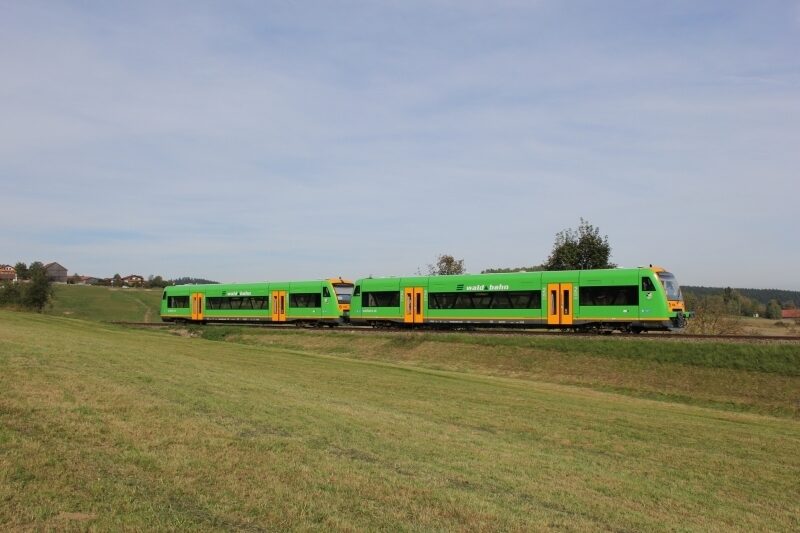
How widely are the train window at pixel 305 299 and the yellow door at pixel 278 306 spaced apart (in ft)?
2.47

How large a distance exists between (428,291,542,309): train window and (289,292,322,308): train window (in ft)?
34.9

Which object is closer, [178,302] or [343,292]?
[343,292]

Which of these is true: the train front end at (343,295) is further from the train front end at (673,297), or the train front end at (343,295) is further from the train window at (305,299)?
the train front end at (673,297)

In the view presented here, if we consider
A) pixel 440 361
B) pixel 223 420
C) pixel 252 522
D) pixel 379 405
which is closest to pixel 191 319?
pixel 440 361

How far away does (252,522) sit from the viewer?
6.26 m

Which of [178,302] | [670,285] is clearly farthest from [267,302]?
[670,285]

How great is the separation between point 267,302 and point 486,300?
19774mm

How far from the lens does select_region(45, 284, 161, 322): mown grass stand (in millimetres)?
96500

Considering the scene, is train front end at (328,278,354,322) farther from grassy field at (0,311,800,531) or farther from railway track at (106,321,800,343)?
grassy field at (0,311,800,531)

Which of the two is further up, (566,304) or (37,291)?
(37,291)

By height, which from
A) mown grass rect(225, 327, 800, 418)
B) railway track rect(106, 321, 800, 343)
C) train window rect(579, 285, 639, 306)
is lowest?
mown grass rect(225, 327, 800, 418)

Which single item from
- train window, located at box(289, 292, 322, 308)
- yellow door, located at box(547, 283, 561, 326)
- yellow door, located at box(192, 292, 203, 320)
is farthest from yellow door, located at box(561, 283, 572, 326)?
yellow door, located at box(192, 292, 203, 320)

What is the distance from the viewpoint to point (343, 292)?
157 feet

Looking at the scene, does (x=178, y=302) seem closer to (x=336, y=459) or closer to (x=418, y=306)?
(x=418, y=306)
